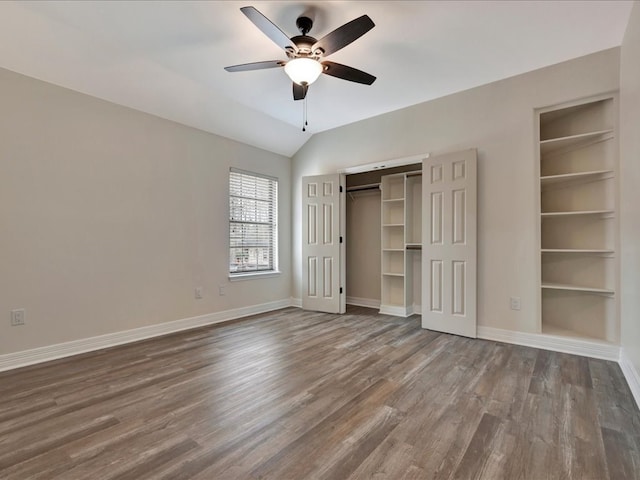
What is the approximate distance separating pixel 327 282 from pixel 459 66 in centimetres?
331

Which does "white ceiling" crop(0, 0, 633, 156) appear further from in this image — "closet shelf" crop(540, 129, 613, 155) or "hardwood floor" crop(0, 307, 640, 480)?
"hardwood floor" crop(0, 307, 640, 480)

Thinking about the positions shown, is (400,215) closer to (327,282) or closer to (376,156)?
(376,156)

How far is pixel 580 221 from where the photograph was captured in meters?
3.37

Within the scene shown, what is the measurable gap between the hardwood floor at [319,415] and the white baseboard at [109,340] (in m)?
0.15

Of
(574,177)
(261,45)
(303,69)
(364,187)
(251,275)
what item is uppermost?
(261,45)

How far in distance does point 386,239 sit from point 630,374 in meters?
3.13

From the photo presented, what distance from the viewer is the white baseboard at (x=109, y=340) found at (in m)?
2.83

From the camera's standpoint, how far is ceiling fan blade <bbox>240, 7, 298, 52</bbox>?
2.03 metres

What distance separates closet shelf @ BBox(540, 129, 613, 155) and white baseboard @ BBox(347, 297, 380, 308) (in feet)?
10.6

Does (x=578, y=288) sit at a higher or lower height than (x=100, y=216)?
lower

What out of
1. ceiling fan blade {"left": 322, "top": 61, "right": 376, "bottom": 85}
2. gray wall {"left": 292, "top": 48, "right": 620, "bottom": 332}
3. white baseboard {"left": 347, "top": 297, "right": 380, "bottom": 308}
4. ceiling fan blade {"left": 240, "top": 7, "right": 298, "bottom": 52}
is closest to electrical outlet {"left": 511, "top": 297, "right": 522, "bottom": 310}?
gray wall {"left": 292, "top": 48, "right": 620, "bottom": 332}

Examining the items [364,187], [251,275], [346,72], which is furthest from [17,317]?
[364,187]

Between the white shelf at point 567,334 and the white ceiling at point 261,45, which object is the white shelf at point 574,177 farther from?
the white shelf at point 567,334

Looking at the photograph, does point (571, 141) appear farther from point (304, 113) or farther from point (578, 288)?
point (304, 113)
